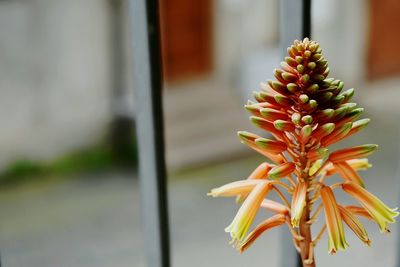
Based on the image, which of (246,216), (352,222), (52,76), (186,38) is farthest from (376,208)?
(186,38)

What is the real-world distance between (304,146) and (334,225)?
97 millimetres

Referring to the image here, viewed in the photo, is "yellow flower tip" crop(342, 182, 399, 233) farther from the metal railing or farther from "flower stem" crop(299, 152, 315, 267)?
the metal railing

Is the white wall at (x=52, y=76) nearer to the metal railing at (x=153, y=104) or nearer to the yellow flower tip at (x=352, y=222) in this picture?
the metal railing at (x=153, y=104)

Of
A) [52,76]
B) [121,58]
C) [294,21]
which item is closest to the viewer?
[294,21]

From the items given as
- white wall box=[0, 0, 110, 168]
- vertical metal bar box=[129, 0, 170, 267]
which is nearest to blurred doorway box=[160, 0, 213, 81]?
white wall box=[0, 0, 110, 168]

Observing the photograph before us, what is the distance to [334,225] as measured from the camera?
0.86 m

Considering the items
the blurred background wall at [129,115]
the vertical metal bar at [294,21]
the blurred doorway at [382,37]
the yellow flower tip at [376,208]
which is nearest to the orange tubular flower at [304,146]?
the yellow flower tip at [376,208]

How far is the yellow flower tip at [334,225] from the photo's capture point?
86 cm

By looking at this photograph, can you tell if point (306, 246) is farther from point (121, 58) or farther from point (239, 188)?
point (121, 58)

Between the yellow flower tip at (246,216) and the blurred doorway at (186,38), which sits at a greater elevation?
the yellow flower tip at (246,216)

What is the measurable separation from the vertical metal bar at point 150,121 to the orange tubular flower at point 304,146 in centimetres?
14

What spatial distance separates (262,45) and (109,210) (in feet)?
8.35

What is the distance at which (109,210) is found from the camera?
5691mm

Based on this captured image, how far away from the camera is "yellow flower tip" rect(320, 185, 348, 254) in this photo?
2.83 feet
